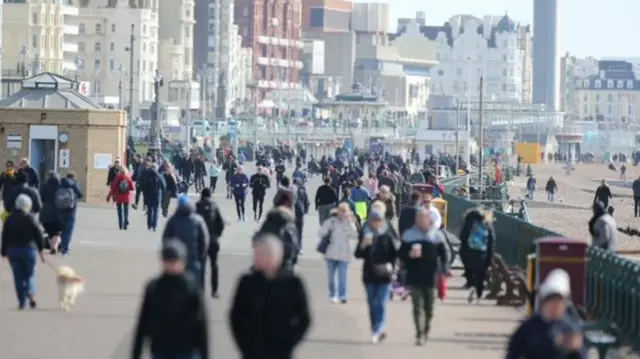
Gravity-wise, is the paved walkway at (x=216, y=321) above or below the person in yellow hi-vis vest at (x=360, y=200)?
below

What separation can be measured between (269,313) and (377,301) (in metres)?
7.55

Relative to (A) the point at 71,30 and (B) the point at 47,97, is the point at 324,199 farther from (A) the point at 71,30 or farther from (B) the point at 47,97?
(A) the point at 71,30

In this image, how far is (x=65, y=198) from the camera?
1138 inches

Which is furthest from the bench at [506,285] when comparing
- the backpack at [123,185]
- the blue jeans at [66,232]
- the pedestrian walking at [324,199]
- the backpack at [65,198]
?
the backpack at [123,185]

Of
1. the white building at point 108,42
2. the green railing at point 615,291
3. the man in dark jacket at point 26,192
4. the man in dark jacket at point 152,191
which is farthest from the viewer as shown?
the white building at point 108,42

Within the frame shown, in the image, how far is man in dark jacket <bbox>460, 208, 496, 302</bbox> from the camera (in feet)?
79.3

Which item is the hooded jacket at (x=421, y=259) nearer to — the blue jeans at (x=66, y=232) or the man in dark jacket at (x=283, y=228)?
the man in dark jacket at (x=283, y=228)

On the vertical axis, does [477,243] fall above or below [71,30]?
below

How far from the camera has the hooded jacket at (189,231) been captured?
2075cm

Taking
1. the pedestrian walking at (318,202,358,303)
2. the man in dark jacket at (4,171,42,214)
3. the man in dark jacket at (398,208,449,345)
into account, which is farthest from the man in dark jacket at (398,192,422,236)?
the man in dark jacket at (398,208,449,345)

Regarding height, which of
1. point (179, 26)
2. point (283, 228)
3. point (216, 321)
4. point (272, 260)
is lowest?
point (216, 321)

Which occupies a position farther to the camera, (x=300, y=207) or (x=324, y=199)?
→ (x=324, y=199)

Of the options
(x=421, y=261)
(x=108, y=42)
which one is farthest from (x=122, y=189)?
(x=108, y=42)

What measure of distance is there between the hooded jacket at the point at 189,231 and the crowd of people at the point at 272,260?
0.01 m
